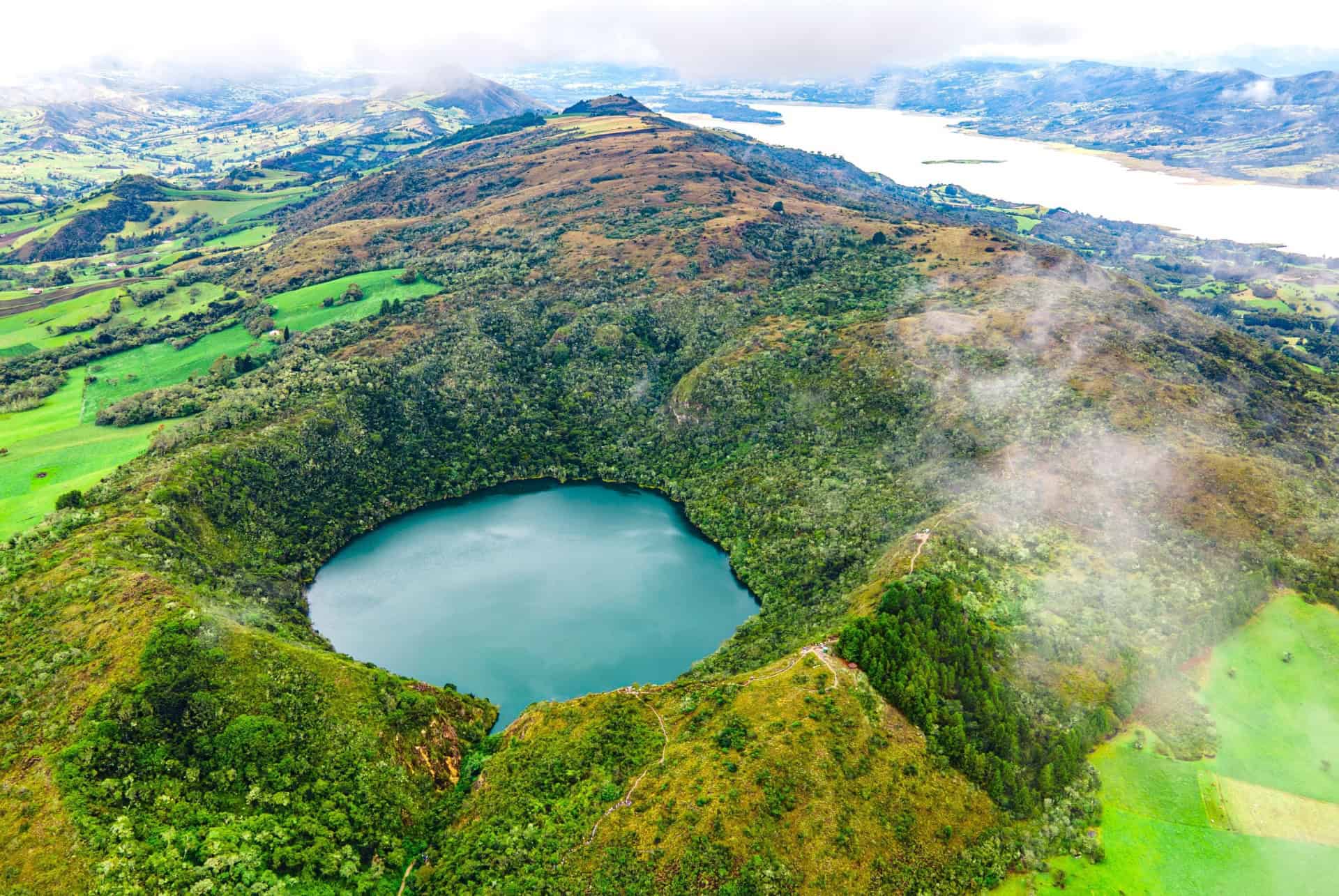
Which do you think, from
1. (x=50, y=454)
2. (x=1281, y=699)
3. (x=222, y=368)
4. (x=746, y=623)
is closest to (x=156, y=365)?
(x=222, y=368)

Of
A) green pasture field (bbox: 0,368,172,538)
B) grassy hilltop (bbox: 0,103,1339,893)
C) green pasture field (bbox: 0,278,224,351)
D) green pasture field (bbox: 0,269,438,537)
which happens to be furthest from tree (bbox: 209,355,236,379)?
green pasture field (bbox: 0,278,224,351)

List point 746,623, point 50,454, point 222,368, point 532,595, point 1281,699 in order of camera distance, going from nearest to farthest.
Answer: point 1281,699 → point 746,623 → point 532,595 → point 50,454 → point 222,368

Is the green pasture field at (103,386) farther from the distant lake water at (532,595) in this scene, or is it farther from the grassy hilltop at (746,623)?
the distant lake water at (532,595)

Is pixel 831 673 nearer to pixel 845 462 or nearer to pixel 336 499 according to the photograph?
pixel 845 462

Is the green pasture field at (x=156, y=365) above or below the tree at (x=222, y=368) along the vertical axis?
below

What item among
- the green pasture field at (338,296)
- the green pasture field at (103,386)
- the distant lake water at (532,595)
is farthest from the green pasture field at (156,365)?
the distant lake water at (532,595)

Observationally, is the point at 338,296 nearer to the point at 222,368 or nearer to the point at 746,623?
the point at 222,368
